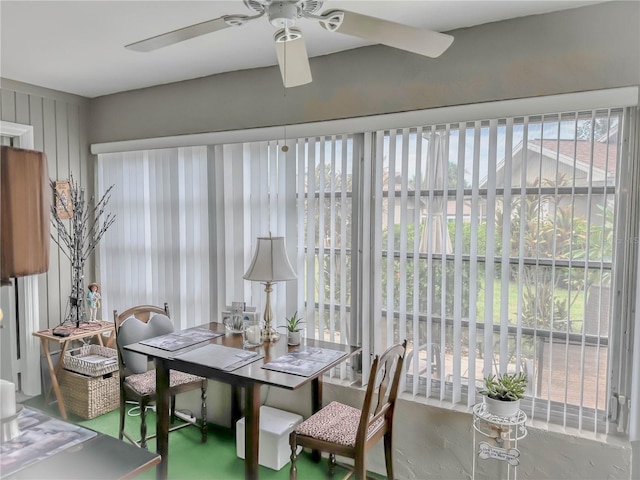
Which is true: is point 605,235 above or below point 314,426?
above

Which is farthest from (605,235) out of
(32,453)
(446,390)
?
(32,453)

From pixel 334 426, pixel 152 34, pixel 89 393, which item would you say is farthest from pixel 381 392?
pixel 89 393

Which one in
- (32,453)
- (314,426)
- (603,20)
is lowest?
(314,426)

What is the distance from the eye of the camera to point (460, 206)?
7.85 feet

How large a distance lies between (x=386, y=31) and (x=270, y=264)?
1.44m

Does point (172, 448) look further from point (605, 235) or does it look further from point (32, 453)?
point (605, 235)

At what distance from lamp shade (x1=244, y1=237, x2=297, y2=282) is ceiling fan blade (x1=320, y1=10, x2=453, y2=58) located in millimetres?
1319

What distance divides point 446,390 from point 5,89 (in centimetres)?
374

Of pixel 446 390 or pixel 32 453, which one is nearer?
pixel 32 453

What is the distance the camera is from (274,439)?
2.65 meters

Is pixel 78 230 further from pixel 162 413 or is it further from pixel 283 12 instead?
pixel 283 12

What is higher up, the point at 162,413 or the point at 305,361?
the point at 305,361

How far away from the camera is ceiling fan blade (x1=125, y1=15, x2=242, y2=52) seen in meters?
1.53

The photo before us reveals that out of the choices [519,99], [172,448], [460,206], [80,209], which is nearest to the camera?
[519,99]
